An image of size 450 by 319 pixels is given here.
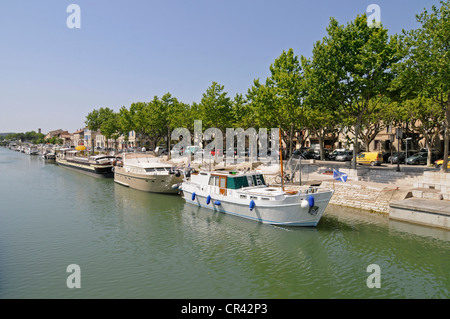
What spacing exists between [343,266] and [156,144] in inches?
3054

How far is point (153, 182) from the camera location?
34625 mm

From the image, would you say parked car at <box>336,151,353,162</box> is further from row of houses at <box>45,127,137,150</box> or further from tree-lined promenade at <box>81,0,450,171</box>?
row of houses at <box>45,127,137,150</box>

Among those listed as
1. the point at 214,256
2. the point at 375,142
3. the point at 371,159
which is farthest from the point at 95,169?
the point at 375,142

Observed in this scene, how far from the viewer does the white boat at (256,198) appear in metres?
19.9

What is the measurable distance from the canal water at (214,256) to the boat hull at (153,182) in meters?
7.97

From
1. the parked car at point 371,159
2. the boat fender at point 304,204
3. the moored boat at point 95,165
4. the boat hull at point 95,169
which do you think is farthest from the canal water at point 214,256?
the moored boat at point 95,165

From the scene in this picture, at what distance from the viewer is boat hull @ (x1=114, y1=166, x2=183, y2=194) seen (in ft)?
110

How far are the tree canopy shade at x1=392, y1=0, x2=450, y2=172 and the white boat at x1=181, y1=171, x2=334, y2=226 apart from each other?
1153 cm

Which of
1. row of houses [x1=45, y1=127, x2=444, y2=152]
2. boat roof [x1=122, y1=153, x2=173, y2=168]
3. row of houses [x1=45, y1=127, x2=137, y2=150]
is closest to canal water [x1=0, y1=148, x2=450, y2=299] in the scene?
boat roof [x1=122, y1=153, x2=173, y2=168]

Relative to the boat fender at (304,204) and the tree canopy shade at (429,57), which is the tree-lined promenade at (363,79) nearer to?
the tree canopy shade at (429,57)
